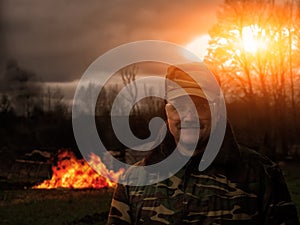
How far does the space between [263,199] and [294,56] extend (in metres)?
28.2

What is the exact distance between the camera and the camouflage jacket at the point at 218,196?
9.62 ft

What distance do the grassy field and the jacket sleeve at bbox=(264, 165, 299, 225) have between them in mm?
8578

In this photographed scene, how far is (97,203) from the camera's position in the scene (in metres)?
13.8

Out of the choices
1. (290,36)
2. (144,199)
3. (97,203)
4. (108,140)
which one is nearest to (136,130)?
(108,140)

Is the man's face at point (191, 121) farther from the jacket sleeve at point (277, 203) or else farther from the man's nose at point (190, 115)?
the jacket sleeve at point (277, 203)

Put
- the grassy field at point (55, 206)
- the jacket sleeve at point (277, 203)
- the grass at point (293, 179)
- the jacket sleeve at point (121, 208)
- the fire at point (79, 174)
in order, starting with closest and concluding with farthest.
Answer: the jacket sleeve at point (277, 203) < the jacket sleeve at point (121, 208) < the grassy field at point (55, 206) < the grass at point (293, 179) < the fire at point (79, 174)

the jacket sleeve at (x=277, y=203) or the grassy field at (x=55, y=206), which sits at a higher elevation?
the jacket sleeve at (x=277, y=203)

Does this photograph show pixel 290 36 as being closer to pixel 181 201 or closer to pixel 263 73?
pixel 263 73

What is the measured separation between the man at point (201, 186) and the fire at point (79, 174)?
14114mm

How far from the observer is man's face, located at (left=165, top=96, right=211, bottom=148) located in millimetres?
3004

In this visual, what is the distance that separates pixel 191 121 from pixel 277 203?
0.67 metres

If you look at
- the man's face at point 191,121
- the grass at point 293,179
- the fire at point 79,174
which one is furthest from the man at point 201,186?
the fire at point 79,174

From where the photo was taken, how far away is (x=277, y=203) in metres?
2.91

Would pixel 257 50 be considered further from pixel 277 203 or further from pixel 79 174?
pixel 277 203
